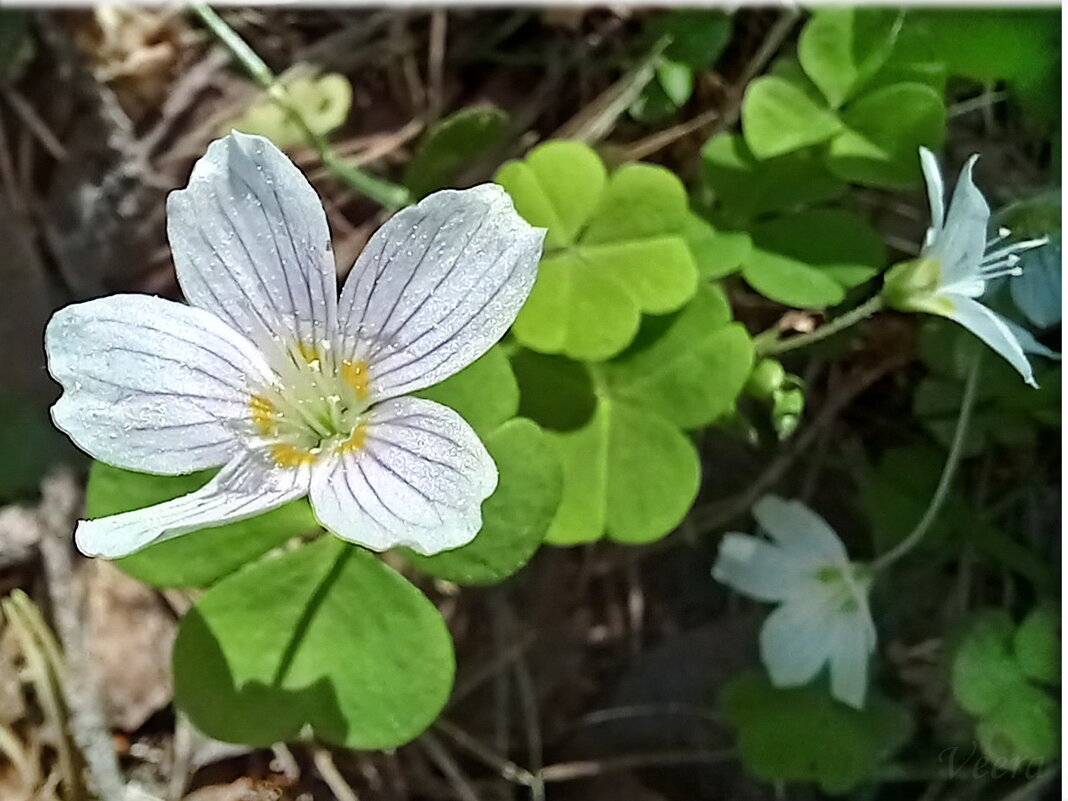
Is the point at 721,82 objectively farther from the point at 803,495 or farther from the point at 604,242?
the point at 803,495

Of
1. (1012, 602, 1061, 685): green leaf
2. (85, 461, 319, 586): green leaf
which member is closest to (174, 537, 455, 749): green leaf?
(85, 461, 319, 586): green leaf

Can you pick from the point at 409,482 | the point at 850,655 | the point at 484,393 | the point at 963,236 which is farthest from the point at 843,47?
the point at 409,482

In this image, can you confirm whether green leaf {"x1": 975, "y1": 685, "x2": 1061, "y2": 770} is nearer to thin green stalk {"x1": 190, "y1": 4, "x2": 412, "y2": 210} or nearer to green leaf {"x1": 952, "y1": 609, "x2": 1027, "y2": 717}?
green leaf {"x1": 952, "y1": 609, "x2": 1027, "y2": 717}

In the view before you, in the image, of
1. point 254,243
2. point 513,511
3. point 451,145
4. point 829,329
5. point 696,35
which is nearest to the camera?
point 254,243

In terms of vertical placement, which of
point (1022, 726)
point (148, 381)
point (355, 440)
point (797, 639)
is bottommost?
point (1022, 726)

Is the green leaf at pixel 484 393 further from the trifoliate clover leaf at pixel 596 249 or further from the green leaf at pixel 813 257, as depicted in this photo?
the green leaf at pixel 813 257

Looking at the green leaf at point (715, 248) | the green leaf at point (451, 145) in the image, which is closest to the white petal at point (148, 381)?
the green leaf at point (451, 145)

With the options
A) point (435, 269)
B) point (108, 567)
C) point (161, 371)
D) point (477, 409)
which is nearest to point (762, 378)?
point (477, 409)

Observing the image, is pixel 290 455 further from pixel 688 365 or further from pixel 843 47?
pixel 843 47
